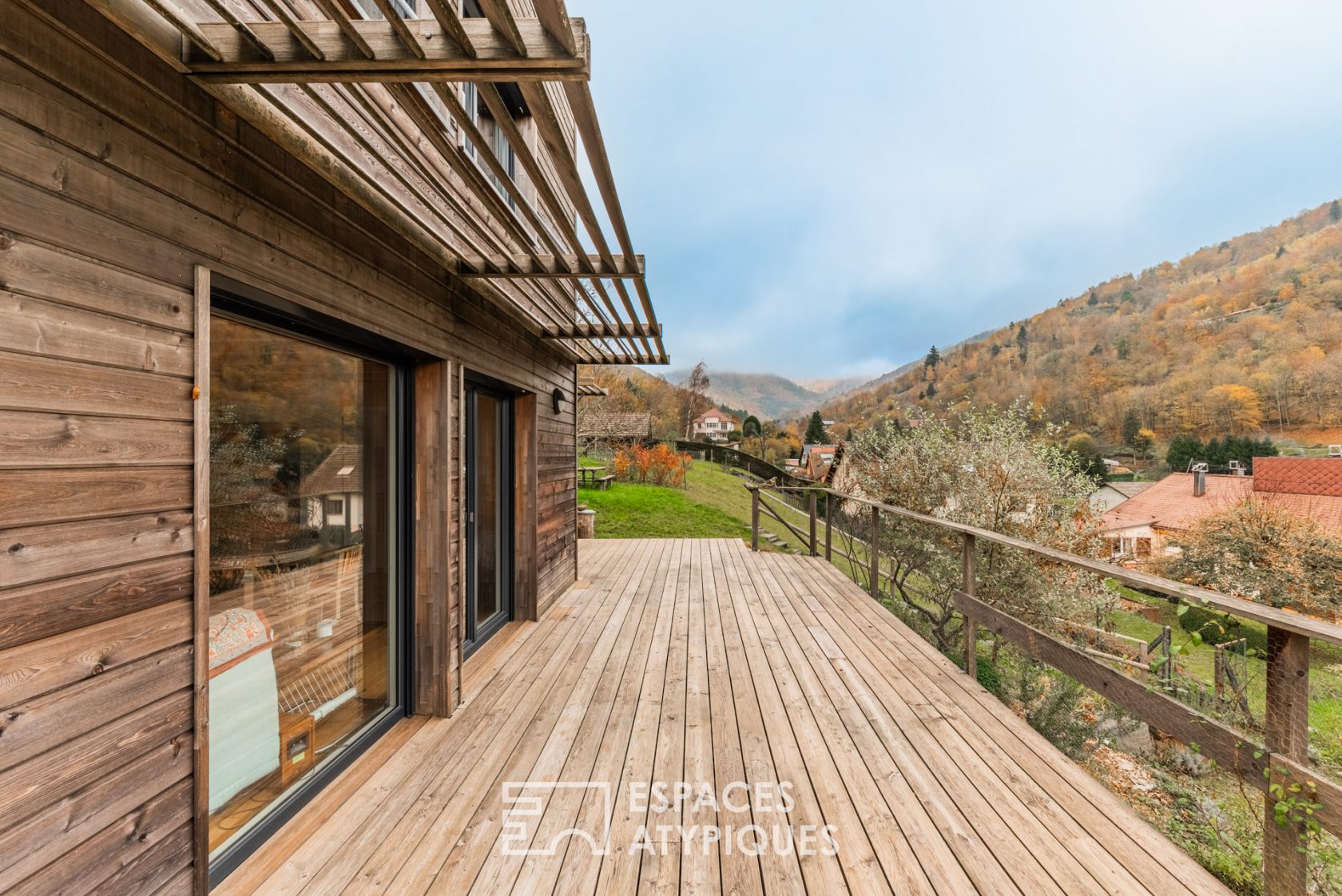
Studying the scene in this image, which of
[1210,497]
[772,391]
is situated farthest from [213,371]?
[772,391]

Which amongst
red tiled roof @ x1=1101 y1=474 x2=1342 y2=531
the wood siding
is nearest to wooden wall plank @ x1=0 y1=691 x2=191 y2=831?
the wood siding

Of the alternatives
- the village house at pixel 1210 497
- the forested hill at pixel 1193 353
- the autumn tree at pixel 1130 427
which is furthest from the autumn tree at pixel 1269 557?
the autumn tree at pixel 1130 427

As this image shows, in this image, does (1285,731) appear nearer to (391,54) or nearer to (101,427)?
(391,54)

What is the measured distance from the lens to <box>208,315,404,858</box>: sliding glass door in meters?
1.60

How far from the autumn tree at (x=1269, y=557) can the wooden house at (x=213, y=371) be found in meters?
11.1

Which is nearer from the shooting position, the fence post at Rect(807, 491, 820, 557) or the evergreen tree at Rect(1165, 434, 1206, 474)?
the fence post at Rect(807, 491, 820, 557)

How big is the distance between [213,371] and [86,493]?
0.54 meters

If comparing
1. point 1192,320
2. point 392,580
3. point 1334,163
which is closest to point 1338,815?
point 392,580

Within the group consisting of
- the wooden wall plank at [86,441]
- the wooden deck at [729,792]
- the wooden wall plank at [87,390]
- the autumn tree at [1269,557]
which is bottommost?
the autumn tree at [1269,557]

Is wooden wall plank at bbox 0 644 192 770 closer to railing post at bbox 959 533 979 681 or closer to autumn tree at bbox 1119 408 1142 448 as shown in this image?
railing post at bbox 959 533 979 681

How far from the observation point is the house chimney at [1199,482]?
17391 millimetres

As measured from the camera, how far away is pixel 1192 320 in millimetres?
38906

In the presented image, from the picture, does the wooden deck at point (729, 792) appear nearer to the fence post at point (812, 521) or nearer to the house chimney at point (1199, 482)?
the fence post at point (812, 521)

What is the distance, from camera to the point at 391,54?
1.10 m
